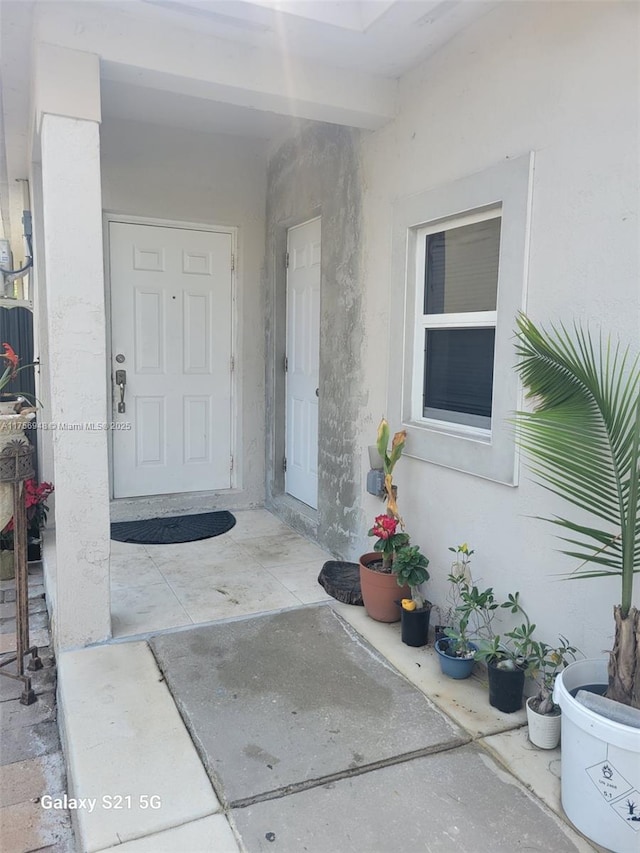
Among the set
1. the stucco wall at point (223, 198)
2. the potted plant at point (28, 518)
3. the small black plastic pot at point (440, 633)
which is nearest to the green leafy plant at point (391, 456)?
the small black plastic pot at point (440, 633)

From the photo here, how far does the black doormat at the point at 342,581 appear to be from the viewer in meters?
3.09

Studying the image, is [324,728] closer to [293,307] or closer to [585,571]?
[585,571]

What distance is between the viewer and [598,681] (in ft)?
6.28

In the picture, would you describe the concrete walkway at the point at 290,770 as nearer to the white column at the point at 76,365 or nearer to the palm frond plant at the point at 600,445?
the white column at the point at 76,365

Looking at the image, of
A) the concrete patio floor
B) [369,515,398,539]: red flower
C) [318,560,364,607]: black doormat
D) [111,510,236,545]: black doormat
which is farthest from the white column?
[111,510,236,545]: black doormat

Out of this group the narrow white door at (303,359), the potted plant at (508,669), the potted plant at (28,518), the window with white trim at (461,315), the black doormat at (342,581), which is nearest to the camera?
the potted plant at (508,669)

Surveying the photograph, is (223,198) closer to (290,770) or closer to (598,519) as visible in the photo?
(598,519)

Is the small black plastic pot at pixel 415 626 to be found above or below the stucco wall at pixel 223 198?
below

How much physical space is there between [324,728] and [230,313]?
10.9 feet

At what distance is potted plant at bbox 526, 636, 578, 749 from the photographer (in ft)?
6.55

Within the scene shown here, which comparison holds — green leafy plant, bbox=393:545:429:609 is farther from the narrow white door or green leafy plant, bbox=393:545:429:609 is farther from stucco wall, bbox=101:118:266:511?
stucco wall, bbox=101:118:266:511

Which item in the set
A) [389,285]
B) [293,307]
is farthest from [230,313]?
[389,285]

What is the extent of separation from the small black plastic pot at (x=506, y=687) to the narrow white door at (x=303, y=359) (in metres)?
2.21

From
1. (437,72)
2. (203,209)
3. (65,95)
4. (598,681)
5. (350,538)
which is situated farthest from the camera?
(203,209)
